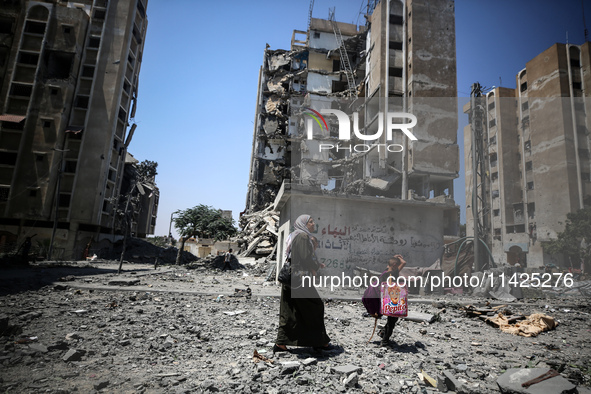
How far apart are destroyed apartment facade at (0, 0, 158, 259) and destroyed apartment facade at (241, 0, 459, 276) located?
1481 centimetres

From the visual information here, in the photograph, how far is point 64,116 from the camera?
27.6 metres

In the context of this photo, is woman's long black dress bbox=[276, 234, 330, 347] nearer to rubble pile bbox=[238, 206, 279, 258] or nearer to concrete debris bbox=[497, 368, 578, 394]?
concrete debris bbox=[497, 368, 578, 394]

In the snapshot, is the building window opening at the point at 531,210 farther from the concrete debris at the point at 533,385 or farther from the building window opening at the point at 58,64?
the building window opening at the point at 58,64

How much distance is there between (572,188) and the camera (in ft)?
93.9

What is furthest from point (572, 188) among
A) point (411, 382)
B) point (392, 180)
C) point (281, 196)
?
point (411, 382)

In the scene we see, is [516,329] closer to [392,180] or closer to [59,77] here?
[392,180]

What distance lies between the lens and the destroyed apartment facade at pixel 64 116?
84.8 ft

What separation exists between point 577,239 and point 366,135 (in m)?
18.1

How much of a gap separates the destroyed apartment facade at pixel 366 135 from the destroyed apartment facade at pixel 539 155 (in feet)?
16.7

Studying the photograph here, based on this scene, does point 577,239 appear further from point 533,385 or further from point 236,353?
point 236,353

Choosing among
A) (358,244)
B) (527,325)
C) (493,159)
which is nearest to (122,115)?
(358,244)

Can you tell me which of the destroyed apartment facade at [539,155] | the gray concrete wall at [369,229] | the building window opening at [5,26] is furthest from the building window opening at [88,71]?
the destroyed apartment facade at [539,155]

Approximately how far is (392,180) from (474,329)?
2401 cm

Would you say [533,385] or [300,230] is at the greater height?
[300,230]
